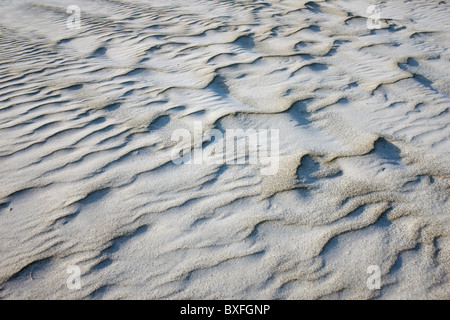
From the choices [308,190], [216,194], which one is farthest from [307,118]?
[216,194]

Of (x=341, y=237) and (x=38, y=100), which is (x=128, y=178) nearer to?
(x=341, y=237)

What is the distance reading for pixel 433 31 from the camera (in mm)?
4379

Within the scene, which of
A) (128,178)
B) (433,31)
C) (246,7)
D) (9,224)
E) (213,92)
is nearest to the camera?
(9,224)

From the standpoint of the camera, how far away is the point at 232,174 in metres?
2.12

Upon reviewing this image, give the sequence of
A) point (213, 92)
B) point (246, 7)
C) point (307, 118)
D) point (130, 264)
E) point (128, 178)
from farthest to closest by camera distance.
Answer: point (246, 7) < point (213, 92) < point (307, 118) < point (128, 178) < point (130, 264)

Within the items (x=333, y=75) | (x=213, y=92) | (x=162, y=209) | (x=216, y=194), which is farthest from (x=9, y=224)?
(x=333, y=75)

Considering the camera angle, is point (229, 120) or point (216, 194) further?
point (229, 120)

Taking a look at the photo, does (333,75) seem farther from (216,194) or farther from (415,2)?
(415,2)

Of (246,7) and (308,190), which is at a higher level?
(246,7)

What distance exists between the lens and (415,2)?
5773 mm

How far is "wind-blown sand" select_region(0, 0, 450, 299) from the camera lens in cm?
158

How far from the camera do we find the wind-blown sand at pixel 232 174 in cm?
158

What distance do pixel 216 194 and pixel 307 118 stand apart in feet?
3.43

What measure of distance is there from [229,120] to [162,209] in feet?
3.25
